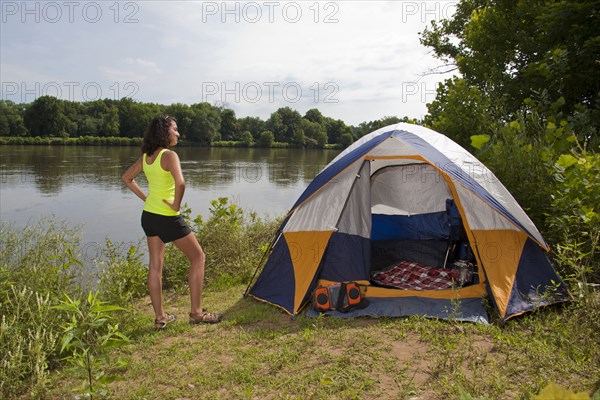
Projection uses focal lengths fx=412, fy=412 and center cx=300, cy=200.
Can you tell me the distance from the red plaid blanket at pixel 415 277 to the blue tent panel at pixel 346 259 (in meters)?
0.34

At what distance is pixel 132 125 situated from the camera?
157 ft

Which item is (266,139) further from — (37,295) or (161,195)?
(37,295)

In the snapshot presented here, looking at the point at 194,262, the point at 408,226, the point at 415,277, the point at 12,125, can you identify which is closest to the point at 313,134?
the point at 12,125

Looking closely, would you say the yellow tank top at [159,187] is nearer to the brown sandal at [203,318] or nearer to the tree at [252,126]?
the brown sandal at [203,318]

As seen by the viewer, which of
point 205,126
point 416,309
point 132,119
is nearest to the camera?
point 416,309

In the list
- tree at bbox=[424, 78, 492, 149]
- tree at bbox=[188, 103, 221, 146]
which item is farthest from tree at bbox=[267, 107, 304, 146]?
tree at bbox=[424, 78, 492, 149]

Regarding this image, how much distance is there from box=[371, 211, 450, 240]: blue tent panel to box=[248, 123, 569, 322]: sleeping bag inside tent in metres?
0.60

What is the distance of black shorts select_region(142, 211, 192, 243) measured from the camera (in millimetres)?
3529

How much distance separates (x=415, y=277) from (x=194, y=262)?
108 inches

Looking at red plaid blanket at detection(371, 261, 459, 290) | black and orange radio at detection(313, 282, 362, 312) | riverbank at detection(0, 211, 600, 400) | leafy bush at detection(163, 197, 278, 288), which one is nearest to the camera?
riverbank at detection(0, 211, 600, 400)

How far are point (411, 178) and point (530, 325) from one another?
9.59 feet

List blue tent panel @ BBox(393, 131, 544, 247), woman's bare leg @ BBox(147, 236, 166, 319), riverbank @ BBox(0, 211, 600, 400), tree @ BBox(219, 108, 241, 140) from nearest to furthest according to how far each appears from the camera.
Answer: riverbank @ BBox(0, 211, 600, 400), woman's bare leg @ BBox(147, 236, 166, 319), blue tent panel @ BBox(393, 131, 544, 247), tree @ BBox(219, 108, 241, 140)

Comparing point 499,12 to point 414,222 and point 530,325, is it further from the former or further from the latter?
point 530,325

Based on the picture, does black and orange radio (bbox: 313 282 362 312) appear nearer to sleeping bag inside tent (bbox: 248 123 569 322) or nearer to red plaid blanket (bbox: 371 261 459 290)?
sleeping bag inside tent (bbox: 248 123 569 322)
